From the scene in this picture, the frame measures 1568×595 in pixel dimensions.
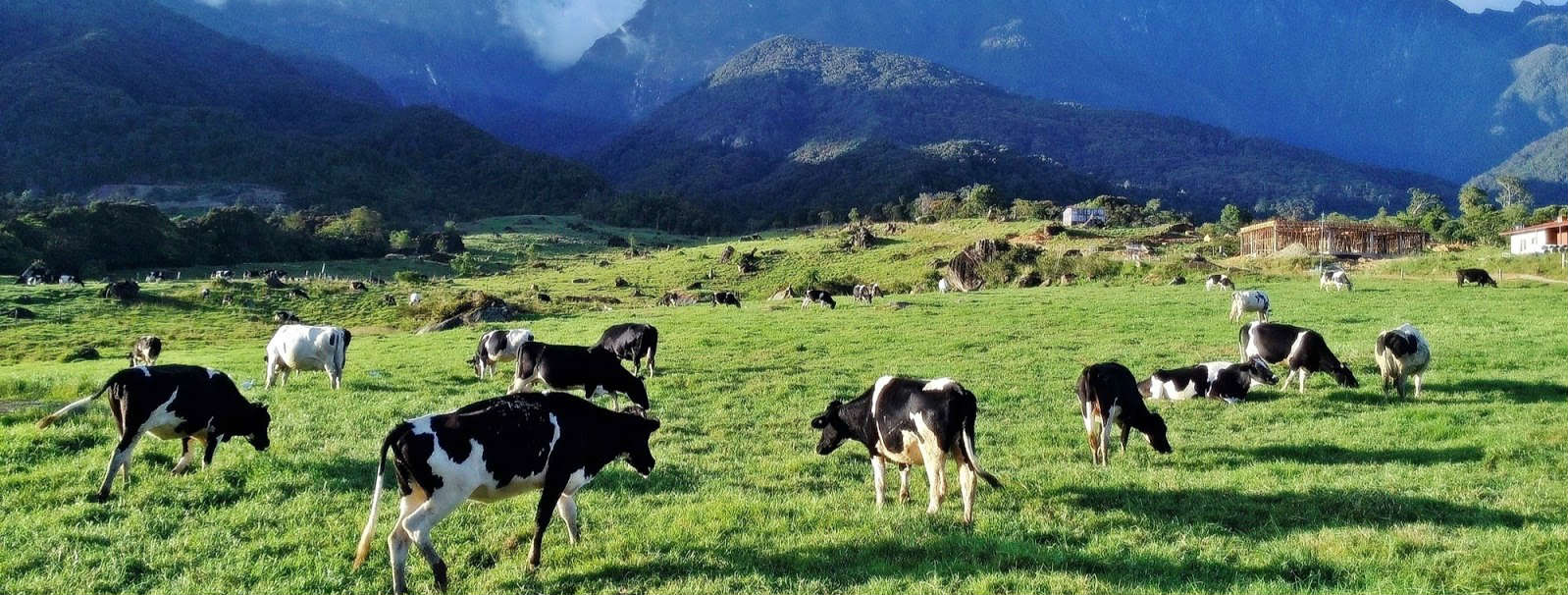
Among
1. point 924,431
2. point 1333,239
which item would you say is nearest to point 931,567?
point 924,431

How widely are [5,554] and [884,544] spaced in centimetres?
747

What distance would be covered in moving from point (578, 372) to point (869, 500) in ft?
23.7

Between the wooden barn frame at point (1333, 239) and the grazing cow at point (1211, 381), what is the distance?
173ft

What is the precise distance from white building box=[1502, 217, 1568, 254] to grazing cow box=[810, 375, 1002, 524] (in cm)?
7453

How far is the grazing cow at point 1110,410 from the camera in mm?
11000

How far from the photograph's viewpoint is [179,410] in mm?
9227

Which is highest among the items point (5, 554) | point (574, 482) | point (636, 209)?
point (636, 209)

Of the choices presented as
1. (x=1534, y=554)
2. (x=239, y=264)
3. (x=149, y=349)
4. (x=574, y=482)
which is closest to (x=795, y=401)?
(x=574, y=482)

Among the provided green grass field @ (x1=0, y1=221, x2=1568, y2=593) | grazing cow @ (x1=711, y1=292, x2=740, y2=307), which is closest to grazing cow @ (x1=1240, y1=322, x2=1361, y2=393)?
green grass field @ (x1=0, y1=221, x2=1568, y2=593)

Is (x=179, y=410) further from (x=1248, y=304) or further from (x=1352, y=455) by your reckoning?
(x=1248, y=304)

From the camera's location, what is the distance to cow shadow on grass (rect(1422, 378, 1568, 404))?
14281 mm

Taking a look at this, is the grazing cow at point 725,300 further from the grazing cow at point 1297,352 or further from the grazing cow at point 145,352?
the grazing cow at point 1297,352

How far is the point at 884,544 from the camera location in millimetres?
7348

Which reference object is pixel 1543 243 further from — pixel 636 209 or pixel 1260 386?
pixel 636 209
